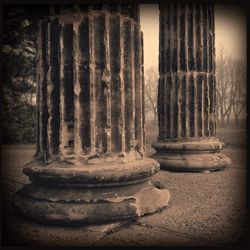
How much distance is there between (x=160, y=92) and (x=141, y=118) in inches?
139

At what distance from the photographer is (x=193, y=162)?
5941mm

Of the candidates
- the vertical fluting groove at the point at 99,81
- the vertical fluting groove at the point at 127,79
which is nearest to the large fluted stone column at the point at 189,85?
the vertical fluting groove at the point at 127,79

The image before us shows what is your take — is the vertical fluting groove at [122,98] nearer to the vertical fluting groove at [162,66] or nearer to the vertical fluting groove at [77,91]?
the vertical fluting groove at [77,91]

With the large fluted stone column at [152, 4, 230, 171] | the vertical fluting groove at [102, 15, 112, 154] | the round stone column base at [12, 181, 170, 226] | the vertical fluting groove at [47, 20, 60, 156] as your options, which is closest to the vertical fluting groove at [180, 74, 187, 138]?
the large fluted stone column at [152, 4, 230, 171]

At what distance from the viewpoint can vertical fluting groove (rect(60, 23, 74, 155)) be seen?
9.88ft

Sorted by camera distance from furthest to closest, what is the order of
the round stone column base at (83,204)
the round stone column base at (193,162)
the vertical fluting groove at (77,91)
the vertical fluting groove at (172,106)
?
1. the vertical fluting groove at (172,106)
2. the round stone column base at (193,162)
3. the vertical fluting groove at (77,91)
4. the round stone column base at (83,204)

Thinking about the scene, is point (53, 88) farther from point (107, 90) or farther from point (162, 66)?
point (162, 66)

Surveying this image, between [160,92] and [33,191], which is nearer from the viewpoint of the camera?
[33,191]

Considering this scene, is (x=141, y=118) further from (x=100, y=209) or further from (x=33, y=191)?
(x=33, y=191)

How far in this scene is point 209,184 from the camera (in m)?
4.75

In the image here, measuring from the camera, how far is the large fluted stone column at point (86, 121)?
2881 mm

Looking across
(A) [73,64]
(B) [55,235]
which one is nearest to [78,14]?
(A) [73,64]

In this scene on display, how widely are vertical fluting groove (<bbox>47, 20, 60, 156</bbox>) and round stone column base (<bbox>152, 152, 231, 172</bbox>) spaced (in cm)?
344

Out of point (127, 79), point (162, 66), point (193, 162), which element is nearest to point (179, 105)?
point (162, 66)
